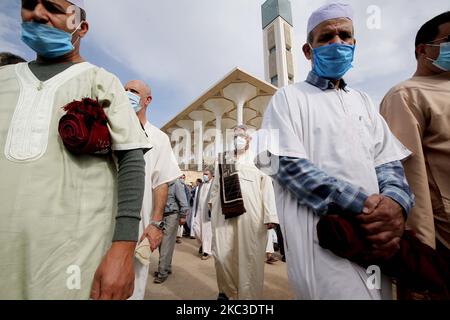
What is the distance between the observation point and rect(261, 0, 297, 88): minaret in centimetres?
3291

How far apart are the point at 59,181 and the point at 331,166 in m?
1.27

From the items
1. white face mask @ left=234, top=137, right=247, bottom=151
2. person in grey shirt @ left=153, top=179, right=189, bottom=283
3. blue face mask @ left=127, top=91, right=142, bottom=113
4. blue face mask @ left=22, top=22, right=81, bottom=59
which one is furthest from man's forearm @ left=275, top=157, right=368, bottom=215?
person in grey shirt @ left=153, top=179, right=189, bottom=283

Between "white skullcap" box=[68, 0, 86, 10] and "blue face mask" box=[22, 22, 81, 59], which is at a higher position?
"white skullcap" box=[68, 0, 86, 10]

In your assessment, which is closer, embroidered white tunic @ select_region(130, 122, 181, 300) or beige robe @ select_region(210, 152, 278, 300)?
embroidered white tunic @ select_region(130, 122, 181, 300)

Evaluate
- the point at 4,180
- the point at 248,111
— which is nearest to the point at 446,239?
the point at 4,180

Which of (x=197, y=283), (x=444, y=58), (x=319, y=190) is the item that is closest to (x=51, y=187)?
(x=319, y=190)

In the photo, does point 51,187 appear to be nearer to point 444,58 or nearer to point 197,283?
point 444,58

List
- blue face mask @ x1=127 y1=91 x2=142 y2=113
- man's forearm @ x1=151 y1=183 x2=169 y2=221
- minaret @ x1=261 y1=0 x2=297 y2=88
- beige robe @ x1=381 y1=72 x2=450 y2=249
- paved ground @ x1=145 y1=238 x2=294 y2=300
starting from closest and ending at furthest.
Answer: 1. beige robe @ x1=381 y1=72 x2=450 y2=249
2. man's forearm @ x1=151 y1=183 x2=169 y2=221
3. blue face mask @ x1=127 y1=91 x2=142 y2=113
4. paved ground @ x1=145 y1=238 x2=294 y2=300
5. minaret @ x1=261 y1=0 x2=297 y2=88

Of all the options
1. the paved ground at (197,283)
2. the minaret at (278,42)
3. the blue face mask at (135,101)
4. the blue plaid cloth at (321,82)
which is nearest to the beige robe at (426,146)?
the blue plaid cloth at (321,82)

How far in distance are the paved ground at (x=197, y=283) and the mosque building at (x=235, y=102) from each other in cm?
223

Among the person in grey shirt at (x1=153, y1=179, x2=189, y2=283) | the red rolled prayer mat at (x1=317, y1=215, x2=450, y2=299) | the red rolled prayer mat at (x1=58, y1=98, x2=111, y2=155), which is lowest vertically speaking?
the person in grey shirt at (x1=153, y1=179, x2=189, y2=283)

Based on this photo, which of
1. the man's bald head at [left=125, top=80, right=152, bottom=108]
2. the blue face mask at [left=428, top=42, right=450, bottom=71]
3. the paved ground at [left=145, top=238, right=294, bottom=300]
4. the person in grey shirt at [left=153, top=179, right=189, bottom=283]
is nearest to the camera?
the blue face mask at [left=428, top=42, right=450, bottom=71]

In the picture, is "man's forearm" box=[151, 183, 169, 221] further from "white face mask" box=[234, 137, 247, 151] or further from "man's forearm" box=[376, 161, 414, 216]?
"man's forearm" box=[376, 161, 414, 216]

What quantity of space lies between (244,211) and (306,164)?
1828 millimetres
